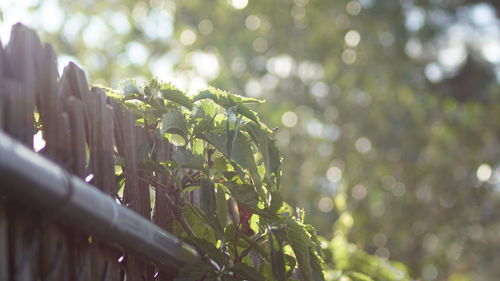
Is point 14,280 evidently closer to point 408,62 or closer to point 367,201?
point 367,201

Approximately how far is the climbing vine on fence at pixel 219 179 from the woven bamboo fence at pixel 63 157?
0.06m

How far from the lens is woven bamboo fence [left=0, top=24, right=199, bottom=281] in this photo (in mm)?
927

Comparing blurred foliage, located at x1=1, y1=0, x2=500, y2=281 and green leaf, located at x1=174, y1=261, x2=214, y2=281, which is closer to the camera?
green leaf, located at x1=174, y1=261, x2=214, y2=281

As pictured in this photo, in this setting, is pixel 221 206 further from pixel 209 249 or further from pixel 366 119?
pixel 366 119

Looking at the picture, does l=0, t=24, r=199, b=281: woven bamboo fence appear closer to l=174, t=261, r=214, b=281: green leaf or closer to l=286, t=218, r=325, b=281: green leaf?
l=174, t=261, r=214, b=281: green leaf

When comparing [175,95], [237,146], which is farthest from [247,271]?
[175,95]

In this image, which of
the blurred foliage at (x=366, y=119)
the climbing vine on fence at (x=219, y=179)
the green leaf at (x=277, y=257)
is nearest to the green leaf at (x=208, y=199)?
the climbing vine on fence at (x=219, y=179)

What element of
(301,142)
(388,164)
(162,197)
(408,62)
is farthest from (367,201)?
(162,197)

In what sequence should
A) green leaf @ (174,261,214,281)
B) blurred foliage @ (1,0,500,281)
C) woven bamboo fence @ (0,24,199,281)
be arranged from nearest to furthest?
woven bamboo fence @ (0,24,199,281), green leaf @ (174,261,214,281), blurred foliage @ (1,0,500,281)

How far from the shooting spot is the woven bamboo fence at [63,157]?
3.04ft

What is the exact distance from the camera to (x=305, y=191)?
8.18 meters

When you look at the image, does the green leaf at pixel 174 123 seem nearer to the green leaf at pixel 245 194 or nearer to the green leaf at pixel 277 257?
the green leaf at pixel 245 194

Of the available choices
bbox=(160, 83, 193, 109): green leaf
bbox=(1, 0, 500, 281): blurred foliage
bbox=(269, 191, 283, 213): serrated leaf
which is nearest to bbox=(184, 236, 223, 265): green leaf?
bbox=(269, 191, 283, 213): serrated leaf

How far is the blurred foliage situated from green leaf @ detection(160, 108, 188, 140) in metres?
6.68
